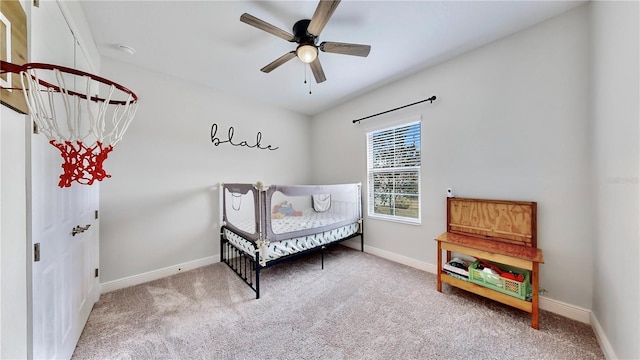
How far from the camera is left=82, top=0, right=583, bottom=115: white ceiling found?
172 cm

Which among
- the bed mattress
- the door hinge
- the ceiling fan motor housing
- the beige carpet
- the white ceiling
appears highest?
the white ceiling

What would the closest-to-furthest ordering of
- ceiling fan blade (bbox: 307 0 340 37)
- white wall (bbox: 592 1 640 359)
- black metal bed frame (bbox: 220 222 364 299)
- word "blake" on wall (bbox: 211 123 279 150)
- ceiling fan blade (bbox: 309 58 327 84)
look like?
white wall (bbox: 592 1 640 359), ceiling fan blade (bbox: 307 0 340 37), ceiling fan blade (bbox: 309 58 327 84), black metal bed frame (bbox: 220 222 364 299), word "blake" on wall (bbox: 211 123 279 150)

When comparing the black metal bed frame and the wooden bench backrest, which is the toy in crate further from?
the black metal bed frame

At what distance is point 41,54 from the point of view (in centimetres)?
118

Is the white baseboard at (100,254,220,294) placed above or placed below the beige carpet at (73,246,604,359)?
above

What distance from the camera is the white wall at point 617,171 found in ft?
3.85

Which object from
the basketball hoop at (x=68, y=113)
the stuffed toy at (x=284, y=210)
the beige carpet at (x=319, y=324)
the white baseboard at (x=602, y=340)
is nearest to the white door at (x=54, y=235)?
the basketball hoop at (x=68, y=113)

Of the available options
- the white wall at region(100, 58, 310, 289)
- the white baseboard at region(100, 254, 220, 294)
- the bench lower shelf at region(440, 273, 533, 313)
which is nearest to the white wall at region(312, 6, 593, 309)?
the bench lower shelf at region(440, 273, 533, 313)

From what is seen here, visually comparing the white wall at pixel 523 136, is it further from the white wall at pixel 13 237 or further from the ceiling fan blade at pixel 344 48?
the white wall at pixel 13 237

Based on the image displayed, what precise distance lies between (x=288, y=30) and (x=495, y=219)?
275 cm

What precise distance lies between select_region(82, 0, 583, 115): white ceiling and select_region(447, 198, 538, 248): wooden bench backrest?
1661 millimetres

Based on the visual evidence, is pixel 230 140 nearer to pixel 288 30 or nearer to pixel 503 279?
pixel 288 30

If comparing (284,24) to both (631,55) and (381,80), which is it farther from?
(631,55)

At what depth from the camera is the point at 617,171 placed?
135 centimetres
